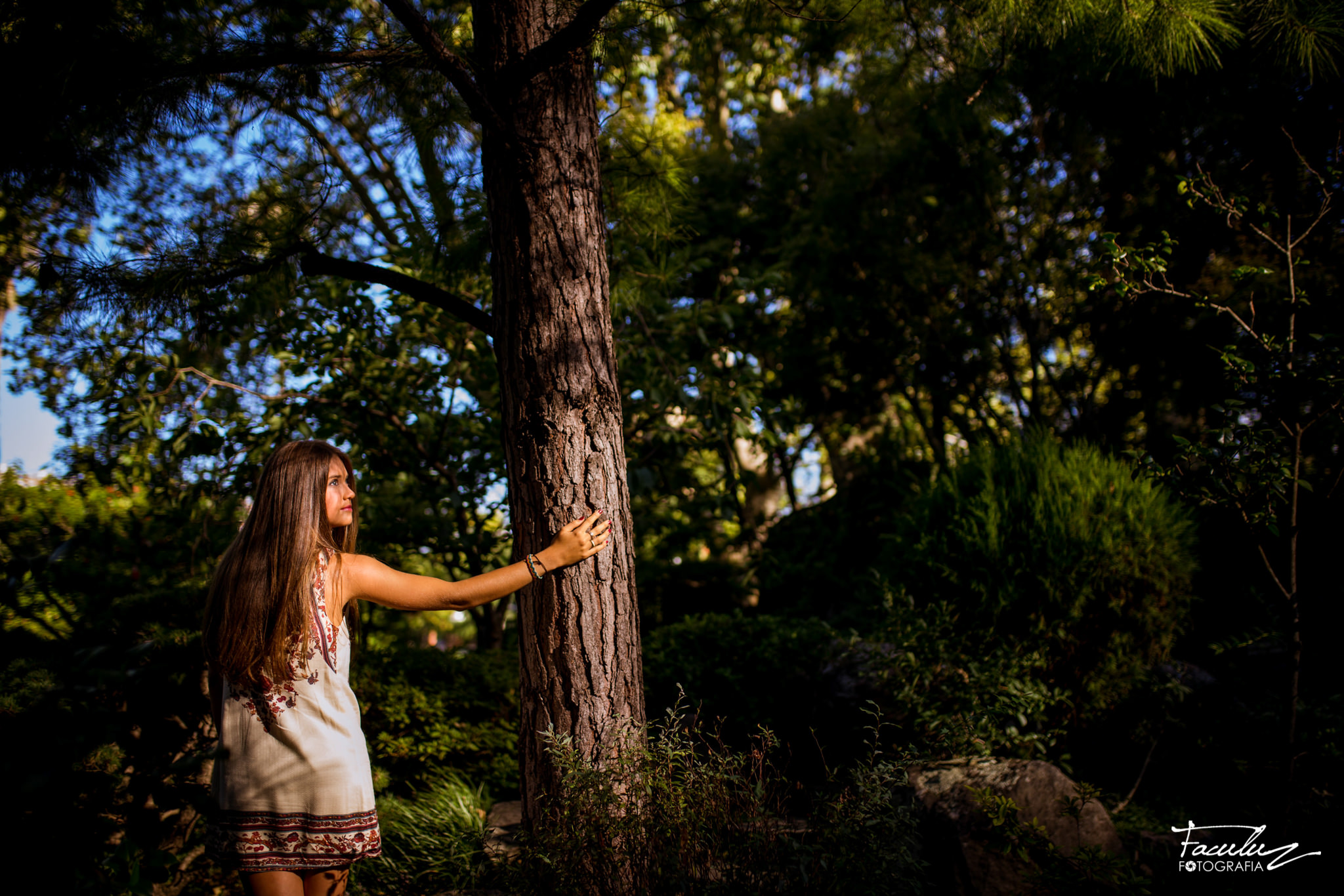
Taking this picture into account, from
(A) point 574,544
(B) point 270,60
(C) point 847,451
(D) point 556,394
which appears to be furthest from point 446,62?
(C) point 847,451

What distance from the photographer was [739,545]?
629 centimetres

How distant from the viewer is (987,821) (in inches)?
114

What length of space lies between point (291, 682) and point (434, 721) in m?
1.84

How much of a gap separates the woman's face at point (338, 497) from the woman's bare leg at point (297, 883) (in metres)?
1.02

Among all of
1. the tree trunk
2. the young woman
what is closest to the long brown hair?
the young woman

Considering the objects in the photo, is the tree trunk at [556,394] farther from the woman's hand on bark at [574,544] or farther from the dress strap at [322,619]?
the dress strap at [322,619]

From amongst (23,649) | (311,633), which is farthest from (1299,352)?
(23,649)

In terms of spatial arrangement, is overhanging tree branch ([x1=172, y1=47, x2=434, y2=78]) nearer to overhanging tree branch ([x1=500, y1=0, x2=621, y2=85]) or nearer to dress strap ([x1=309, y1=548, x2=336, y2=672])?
overhanging tree branch ([x1=500, y1=0, x2=621, y2=85])

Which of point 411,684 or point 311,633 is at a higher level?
point 311,633

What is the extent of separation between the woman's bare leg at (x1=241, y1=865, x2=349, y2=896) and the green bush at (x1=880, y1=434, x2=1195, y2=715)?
8.68 ft

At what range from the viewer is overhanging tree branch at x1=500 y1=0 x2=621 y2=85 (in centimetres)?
246

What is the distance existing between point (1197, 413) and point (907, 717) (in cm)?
376

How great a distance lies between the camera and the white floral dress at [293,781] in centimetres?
213

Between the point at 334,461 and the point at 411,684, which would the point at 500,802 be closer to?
the point at 411,684
